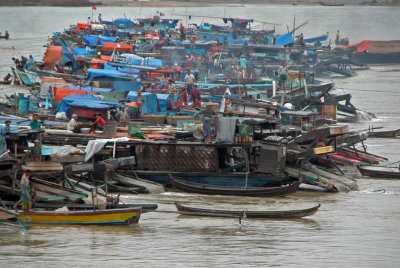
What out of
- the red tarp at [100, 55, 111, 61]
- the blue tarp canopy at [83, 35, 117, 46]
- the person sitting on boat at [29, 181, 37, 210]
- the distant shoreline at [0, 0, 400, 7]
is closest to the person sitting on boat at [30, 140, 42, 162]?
the person sitting on boat at [29, 181, 37, 210]

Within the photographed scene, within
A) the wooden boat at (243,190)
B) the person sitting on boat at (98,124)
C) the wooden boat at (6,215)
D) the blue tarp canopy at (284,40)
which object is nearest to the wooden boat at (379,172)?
the wooden boat at (243,190)

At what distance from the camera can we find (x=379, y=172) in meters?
21.3

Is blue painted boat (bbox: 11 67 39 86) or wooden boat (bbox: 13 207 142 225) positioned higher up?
blue painted boat (bbox: 11 67 39 86)

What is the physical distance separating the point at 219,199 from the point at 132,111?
847 centimetres

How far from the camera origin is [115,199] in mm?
14672

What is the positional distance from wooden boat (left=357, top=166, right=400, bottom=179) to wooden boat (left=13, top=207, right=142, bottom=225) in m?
9.89

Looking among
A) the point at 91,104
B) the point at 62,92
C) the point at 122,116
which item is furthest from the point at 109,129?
the point at 62,92

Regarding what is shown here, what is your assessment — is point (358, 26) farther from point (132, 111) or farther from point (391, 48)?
A: point (132, 111)

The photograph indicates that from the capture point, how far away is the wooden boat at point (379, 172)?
69.7 ft

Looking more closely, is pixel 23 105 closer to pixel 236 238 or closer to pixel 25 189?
pixel 25 189

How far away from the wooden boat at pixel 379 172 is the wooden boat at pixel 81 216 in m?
9.89

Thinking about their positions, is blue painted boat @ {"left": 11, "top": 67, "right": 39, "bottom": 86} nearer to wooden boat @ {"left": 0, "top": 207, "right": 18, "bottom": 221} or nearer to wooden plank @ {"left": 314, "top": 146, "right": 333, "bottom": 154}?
wooden plank @ {"left": 314, "top": 146, "right": 333, "bottom": 154}

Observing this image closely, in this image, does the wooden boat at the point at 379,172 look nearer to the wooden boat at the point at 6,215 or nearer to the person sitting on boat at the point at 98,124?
the person sitting on boat at the point at 98,124

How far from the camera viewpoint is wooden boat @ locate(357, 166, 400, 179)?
21.2 m
